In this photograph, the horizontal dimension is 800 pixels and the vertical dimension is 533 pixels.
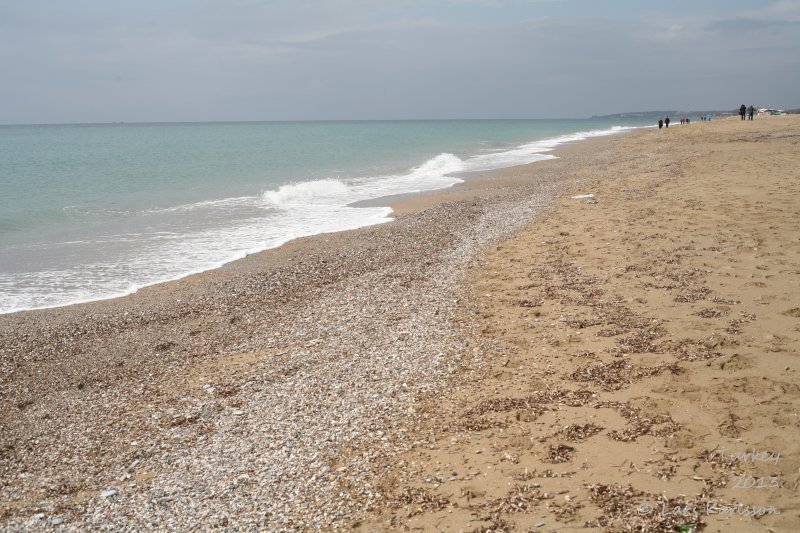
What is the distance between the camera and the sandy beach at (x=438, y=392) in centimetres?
462

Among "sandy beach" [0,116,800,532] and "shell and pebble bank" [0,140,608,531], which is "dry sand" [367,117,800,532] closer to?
"sandy beach" [0,116,800,532]

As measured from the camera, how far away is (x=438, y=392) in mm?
6516

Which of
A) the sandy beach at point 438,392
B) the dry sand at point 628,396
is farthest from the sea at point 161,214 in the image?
the dry sand at point 628,396

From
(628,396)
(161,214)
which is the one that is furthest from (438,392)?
(161,214)

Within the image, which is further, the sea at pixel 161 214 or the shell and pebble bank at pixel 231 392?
the sea at pixel 161 214

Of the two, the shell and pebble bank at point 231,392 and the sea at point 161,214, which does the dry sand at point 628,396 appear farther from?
the sea at point 161,214

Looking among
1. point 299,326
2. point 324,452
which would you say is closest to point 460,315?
point 299,326

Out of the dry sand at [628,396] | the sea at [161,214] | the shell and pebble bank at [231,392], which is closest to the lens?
the dry sand at [628,396]

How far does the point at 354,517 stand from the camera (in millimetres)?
4543

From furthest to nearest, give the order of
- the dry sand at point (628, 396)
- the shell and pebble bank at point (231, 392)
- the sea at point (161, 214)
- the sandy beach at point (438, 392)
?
the sea at point (161, 214) < the shell and pebble bank at point (231, 392) < the sandy beach at point (438, 392) < the dry sand at point (628, 396)

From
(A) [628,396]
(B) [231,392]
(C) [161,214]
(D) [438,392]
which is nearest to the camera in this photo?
(A) [628,396]

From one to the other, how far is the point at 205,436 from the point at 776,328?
22.5 ft

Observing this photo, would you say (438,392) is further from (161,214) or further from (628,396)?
(161,214)

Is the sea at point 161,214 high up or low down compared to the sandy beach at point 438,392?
up
